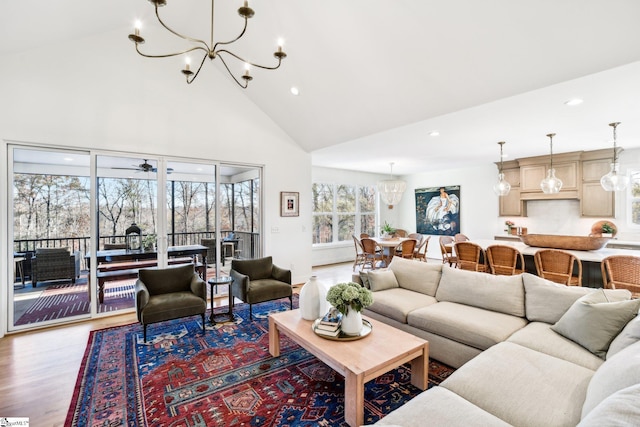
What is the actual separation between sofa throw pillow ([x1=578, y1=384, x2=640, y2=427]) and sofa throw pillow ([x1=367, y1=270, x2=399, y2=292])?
2.54m

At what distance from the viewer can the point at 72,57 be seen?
381 centimetres

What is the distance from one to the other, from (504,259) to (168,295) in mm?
4518

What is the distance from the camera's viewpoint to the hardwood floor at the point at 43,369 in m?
2.17

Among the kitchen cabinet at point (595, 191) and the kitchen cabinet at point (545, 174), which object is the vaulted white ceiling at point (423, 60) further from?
the kitchen cabinet at point (545, 174)

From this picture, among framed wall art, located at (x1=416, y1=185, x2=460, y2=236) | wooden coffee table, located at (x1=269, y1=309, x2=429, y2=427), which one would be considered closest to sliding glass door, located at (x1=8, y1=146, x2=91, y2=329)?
wooden coffee table, located at (x1=269, y1=309, x2=429, y2=427)

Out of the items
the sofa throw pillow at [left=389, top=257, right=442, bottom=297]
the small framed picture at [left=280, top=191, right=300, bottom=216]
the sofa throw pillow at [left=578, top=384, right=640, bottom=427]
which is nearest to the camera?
the sofa throw pillow at [left=578, top=384, right=640, bottom=427]

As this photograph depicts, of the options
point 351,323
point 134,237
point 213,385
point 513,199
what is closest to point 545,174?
point 513,199

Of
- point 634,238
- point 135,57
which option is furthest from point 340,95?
point 634,238

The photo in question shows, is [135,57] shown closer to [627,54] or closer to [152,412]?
[152,412]

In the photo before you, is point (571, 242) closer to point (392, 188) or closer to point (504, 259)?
point (504, 259)

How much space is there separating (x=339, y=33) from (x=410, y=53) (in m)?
0.80

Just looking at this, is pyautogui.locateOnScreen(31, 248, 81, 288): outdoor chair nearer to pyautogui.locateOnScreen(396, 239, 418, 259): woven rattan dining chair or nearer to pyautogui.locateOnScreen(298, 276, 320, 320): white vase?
pyautogui.locateOnScreen(298, 276, 320, 320): white vase

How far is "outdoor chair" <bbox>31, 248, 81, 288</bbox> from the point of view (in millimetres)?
4840

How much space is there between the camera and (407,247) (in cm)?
623
